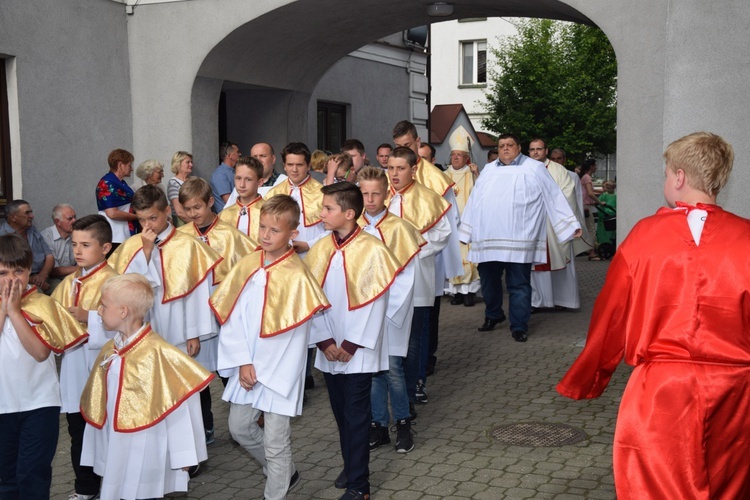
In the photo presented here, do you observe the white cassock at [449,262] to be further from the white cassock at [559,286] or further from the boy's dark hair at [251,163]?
the white cassock at [559,286]

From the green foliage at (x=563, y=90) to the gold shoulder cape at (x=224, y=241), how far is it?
92.9ft

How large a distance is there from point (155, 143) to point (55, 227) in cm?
237

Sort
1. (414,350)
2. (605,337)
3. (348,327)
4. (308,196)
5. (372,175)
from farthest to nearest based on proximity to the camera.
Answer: (308,196) < (414,350) < (372,175) < (348,327) < (605,337)

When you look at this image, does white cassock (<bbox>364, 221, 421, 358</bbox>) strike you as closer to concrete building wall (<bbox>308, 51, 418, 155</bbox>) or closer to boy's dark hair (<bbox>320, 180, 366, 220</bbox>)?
boy's dark hair (<bbox>320, 180, 366, 220</bbox>)

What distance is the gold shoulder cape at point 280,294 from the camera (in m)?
4.60

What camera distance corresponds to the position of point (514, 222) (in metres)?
9.33

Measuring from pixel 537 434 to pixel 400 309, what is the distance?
1.43 m

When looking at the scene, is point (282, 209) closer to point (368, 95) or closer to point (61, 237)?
point (61, 237)

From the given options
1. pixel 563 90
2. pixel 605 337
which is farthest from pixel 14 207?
pixel 563 90

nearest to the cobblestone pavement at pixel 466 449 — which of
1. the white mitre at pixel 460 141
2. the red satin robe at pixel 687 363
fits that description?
the red satin robe at pixel 687 363

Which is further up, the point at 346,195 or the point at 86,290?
the point at 346,195

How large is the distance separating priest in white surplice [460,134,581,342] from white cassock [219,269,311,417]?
16.0 ft

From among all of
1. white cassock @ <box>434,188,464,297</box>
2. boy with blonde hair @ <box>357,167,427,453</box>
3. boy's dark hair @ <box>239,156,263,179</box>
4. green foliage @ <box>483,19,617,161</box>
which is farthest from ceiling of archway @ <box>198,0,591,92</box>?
green foliage @ <box>483,19,617,161</box>

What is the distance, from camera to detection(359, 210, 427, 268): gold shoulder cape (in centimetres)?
555
